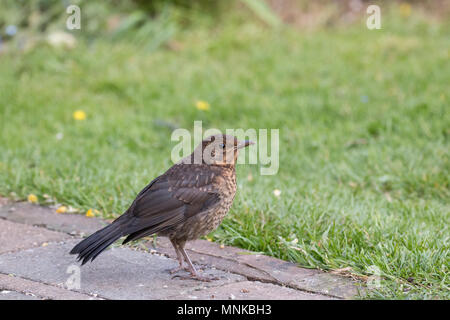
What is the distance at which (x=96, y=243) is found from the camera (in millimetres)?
3549

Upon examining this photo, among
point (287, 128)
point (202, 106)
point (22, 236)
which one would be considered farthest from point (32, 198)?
point (287, 128)

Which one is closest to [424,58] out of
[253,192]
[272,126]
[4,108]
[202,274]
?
[272,126]

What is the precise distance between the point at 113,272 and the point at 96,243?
1.00ft

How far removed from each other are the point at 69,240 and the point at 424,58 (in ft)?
18.1

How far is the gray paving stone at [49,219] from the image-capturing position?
4.54 meters

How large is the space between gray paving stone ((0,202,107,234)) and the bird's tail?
85cm

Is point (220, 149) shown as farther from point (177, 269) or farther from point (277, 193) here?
point (277, 193)

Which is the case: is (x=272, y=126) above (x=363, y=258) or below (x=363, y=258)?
above

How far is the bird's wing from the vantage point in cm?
372

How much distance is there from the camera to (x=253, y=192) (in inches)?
196

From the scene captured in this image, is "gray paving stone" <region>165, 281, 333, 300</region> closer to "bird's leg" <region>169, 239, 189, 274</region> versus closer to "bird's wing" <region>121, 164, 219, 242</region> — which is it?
"bird's leg" <region>169, 239, 189, 274</region>

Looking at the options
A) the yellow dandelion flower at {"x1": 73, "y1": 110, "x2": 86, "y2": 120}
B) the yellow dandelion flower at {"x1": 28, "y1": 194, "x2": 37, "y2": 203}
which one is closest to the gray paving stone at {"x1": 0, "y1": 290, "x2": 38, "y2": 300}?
the yellow dandelion flower at {"x1": 28, "y1": 194, "x2": 37, "y2": 203}

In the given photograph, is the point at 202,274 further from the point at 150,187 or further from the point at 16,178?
the point at 16,178

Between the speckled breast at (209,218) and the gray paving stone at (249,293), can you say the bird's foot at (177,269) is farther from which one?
the gray paving stone at (249,293)
